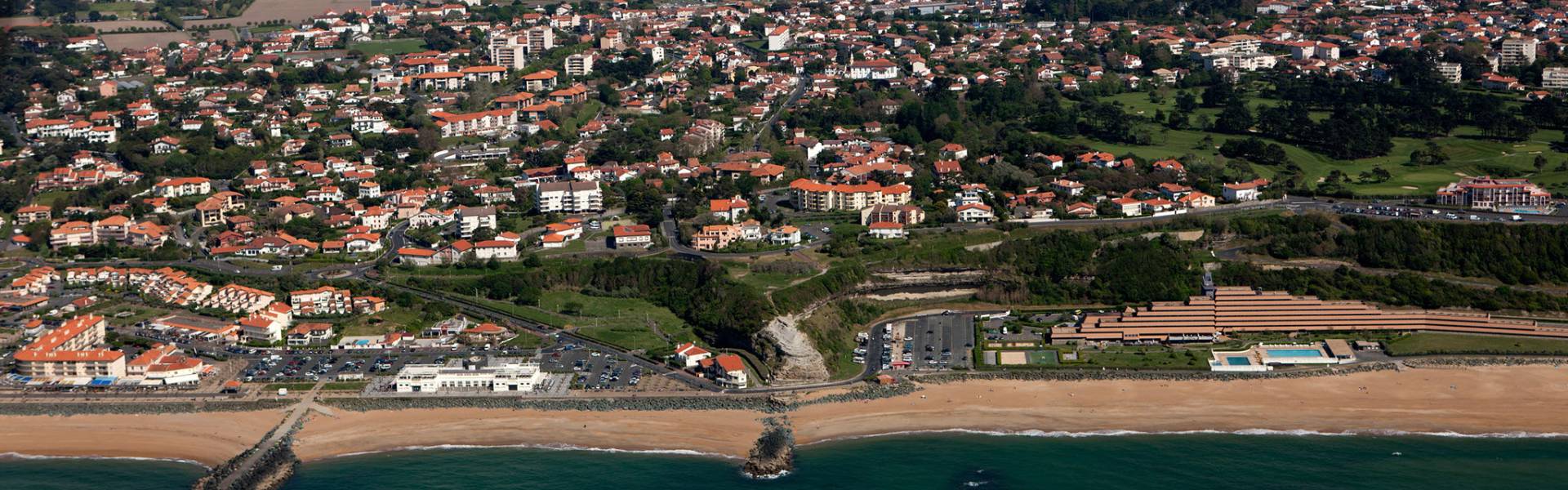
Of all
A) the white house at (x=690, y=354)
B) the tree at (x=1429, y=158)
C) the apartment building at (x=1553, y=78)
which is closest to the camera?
the white house at (x=690, y=354)

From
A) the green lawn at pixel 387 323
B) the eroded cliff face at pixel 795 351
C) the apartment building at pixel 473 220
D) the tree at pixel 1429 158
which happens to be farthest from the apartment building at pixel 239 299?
the tree at pixel 1429 158

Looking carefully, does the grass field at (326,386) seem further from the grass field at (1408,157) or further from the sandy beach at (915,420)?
the grass field at (1408,157)

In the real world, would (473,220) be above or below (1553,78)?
below

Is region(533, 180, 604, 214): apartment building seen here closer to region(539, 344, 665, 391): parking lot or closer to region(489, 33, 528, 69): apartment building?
region(539, 344, 665, 391): parking lot

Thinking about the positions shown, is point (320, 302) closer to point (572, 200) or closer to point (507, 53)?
point (572, 200)

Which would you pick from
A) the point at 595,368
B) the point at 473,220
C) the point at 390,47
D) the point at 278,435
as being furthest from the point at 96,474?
the point at 390,47

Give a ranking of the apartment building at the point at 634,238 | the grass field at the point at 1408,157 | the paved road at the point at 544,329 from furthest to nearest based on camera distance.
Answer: the grass field at the point at 1408,157
the apartment building at the point at 634,238
the paved road at the point at 544,329

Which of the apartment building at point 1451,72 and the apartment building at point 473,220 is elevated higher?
the apartment building at point 1451,72
